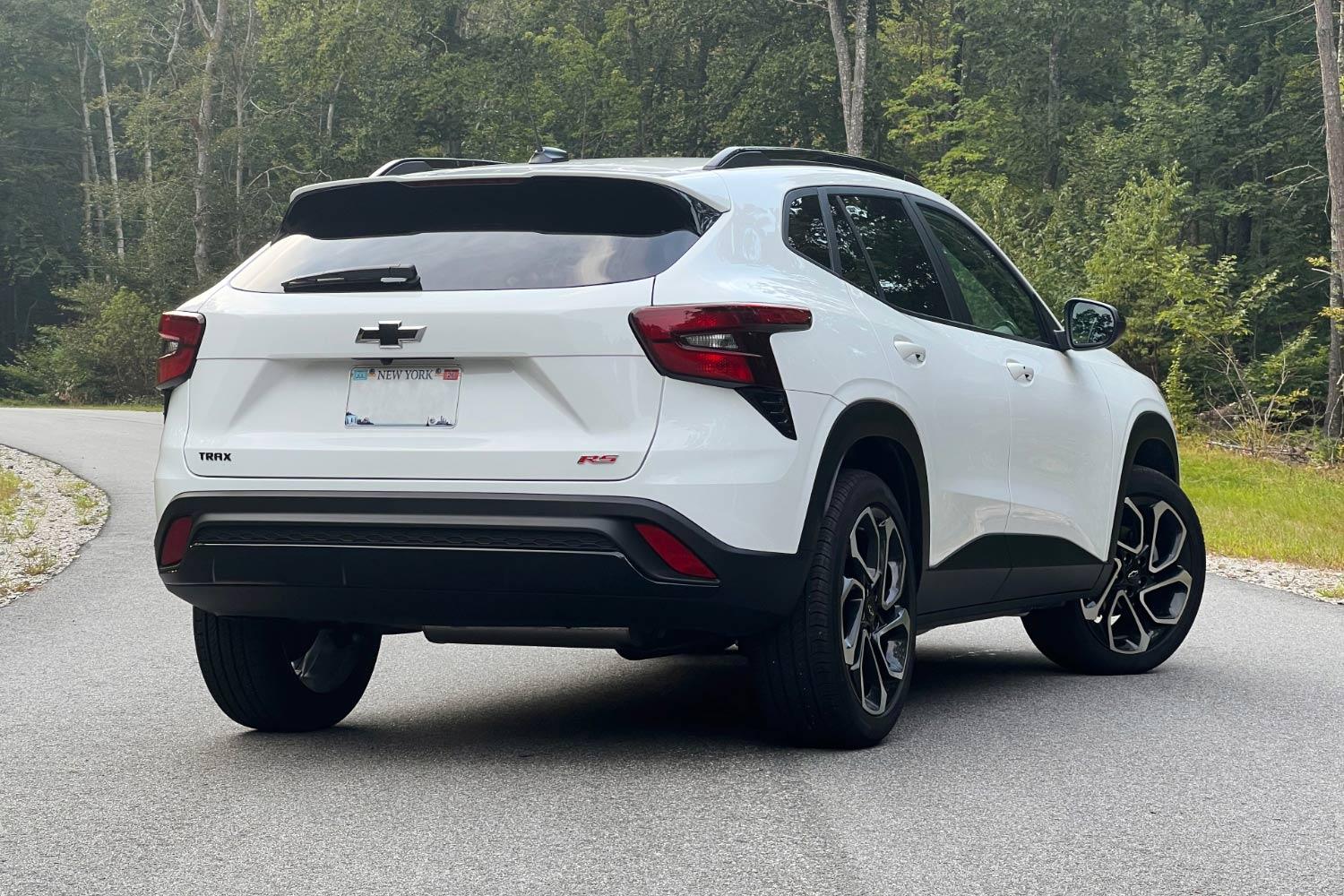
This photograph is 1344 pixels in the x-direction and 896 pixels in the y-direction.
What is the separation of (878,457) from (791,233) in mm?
784

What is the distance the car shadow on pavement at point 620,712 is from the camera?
5.39 meters

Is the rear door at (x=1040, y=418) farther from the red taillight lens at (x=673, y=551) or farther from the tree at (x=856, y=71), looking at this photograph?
the tree at (x=856, y=71)

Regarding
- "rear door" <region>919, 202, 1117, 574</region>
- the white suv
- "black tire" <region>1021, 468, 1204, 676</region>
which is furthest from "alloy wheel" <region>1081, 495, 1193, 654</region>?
the white suv

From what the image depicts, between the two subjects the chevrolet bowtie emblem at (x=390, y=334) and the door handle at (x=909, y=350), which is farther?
the door handle at (x=909, y=350)

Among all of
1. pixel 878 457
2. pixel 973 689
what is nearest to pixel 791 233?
pixel 878 457

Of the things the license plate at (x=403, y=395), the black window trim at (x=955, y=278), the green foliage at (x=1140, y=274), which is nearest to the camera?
the license plate at (x=403, y=395)

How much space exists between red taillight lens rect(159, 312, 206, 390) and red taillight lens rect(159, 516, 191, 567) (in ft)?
1.47

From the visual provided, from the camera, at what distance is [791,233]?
5230mm

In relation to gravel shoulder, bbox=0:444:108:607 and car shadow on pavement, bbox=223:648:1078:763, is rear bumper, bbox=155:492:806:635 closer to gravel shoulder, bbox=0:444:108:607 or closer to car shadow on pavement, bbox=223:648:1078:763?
car shadow on pavement, bbox=223:648:1078:763

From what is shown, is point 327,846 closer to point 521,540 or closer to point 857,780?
point 521,540

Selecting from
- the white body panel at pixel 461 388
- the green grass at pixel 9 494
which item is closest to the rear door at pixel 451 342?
the white body panel at pixel 461 388

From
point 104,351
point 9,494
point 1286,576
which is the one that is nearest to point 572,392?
point 1286,576

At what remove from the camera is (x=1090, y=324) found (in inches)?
269

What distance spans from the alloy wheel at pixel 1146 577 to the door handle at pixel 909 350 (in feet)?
6.92
